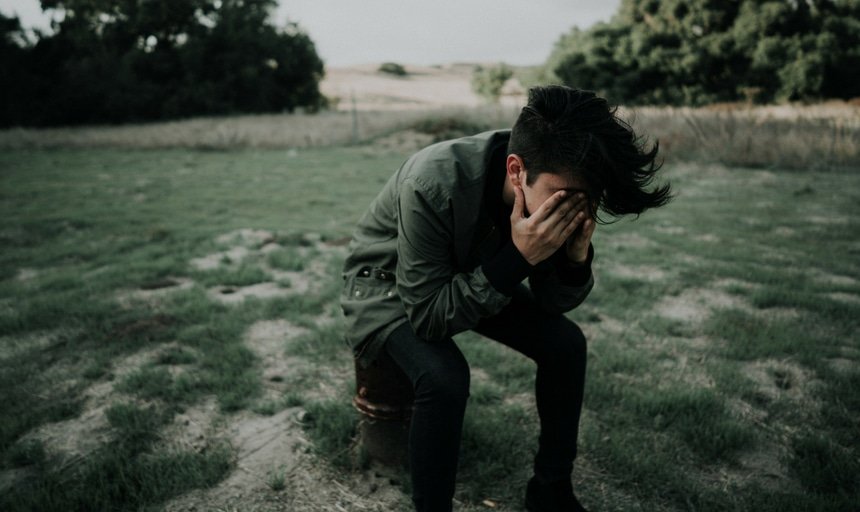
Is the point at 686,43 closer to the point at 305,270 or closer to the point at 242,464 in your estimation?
the point at 305,270

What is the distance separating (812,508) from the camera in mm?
2184

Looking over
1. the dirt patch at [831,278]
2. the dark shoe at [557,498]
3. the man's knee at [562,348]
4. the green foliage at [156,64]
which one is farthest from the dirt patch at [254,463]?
the green foliage at [156,64]

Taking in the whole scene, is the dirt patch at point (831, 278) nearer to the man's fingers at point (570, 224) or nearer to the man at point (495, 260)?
the man at point (495, 260)

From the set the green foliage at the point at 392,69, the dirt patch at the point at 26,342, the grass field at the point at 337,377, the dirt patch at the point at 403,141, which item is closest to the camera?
the grass field at the point at 337,377

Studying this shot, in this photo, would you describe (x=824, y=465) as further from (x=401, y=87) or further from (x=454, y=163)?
(x=401, y=87)

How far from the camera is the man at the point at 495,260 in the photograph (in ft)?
5.54

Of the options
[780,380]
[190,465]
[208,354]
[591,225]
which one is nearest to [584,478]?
[591,225]

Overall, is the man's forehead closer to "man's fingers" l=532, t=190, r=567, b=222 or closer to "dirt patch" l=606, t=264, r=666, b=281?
"man's fingers" l=532, t=190, r=567, b=222

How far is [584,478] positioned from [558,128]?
Result: 1.78 metres

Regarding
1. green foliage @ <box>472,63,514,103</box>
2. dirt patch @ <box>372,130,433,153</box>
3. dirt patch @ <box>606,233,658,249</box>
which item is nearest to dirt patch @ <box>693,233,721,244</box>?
dirt patch @ <box>606,233,658,249</box>

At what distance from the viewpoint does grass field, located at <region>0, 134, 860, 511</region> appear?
7.93 feet

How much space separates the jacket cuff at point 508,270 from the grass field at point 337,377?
120 centimetres

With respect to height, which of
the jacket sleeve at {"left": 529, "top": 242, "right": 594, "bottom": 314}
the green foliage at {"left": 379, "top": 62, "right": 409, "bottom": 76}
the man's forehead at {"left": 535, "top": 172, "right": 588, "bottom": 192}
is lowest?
the jacket sleeve at {"left": 529, "top": 242, "right": 594, "bottom": 314}

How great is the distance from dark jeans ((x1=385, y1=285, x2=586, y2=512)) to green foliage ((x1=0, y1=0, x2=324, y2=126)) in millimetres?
35914
